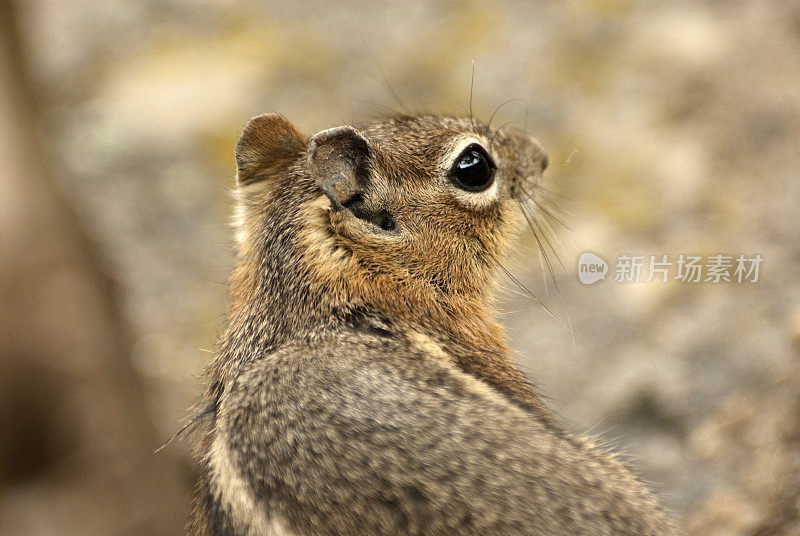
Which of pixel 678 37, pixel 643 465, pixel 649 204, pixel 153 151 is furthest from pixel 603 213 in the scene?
pixel 153 151

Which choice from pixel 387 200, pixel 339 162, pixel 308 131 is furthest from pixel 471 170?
pixel 308 131

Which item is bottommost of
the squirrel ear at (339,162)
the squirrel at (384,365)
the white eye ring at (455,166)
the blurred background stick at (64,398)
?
the blurred background stick at (64,398)

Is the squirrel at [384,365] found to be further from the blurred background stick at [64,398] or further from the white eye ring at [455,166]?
the blurred background stick at [64,398]

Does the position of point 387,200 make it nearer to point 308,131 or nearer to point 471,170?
point 471,170

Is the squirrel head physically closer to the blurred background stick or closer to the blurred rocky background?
the blurred rocky background

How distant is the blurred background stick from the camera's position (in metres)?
3.62

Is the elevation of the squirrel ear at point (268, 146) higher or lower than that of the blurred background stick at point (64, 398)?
higher

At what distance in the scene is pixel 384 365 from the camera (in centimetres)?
128

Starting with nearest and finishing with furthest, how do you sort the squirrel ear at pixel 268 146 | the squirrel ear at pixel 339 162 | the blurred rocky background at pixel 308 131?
1. the squirrel ear at pixel 339 162
2. the squirrel ear at pixel 268 146
3. the blurred rocky background at pixel 308 131

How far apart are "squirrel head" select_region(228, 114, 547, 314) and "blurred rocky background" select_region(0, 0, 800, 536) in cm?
105

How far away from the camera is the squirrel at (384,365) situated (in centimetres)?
112

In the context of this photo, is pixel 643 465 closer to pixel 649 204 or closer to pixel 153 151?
pixel 649 204

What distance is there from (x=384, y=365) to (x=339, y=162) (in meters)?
0.37

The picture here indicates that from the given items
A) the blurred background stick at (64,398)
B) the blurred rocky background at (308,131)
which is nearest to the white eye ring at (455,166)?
the blurred rocky background at (308,131)
